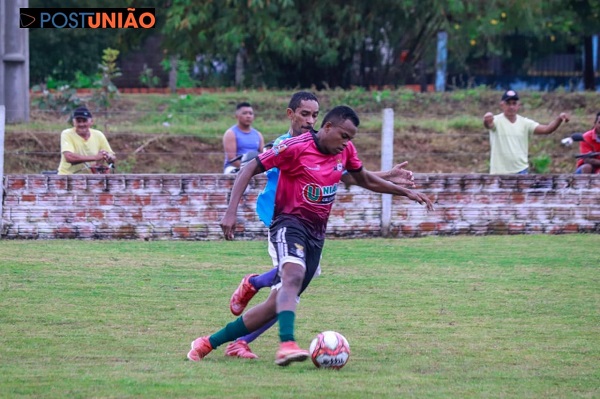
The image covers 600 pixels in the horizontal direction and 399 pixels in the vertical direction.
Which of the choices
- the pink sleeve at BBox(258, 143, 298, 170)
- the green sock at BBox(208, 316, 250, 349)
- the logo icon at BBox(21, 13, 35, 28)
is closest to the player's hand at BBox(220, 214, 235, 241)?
the pink sleeve at BBox(258, 143, 298, 170)

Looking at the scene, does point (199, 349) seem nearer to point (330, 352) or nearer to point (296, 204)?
point (330, 352)

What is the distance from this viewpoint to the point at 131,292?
371 inches

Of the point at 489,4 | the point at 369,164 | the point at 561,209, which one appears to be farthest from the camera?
the point at 489,4

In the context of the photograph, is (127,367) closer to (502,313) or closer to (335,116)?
(335,116)

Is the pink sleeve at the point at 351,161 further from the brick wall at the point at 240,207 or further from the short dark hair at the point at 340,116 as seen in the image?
the brick wall at the point at 240,207

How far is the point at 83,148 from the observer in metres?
14.2

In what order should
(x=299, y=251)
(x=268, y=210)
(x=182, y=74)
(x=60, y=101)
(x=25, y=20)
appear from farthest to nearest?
(x=182, y=74) < (x=60, y=101) < (x=25, y=20) < (x=268, y=210) < (x=299, y=251)

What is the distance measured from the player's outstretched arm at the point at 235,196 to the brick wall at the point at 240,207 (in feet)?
20.8

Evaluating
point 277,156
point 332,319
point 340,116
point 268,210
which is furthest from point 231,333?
point 332,319

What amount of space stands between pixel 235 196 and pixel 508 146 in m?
8.65

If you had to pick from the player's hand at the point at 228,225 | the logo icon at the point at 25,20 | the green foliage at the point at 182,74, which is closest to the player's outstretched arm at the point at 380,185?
the player's hand at the point at 228,225

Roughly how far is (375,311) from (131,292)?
2262 millimetres

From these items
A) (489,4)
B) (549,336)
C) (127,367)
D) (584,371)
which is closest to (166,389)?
(127,367)

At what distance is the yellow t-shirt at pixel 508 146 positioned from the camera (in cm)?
1465
